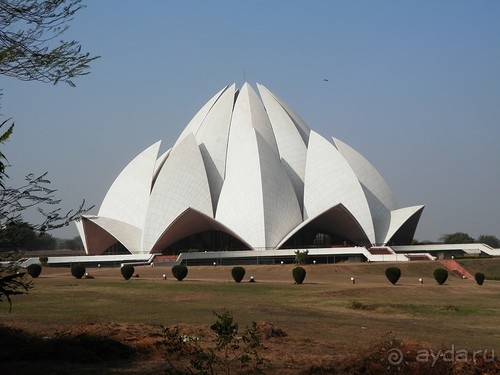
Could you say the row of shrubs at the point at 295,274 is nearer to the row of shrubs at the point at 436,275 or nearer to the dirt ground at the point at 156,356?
the row of shrubs at the point at 436,275

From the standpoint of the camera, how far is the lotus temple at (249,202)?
149 feet

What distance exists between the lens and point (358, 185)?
4859 cm

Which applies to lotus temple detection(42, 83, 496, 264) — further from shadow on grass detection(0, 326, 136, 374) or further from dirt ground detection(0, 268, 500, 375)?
shadow on grass detection(0, 326, 136, 374)

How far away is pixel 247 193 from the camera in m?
46.5

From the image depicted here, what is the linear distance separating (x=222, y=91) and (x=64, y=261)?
2075 cm

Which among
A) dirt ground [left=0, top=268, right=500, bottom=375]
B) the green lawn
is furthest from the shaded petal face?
dirt ground [left=0, top=268, right=500, bottom=375]

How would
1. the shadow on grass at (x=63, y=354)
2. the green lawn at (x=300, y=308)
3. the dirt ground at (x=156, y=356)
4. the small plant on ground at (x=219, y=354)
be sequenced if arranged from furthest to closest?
1. the green lawn at (x=300, y=308)
2. the shadow on grass at (x=63, y=354)
3. the dirt ground at (x=156, y=356)
4. the small plant on ground at (x=219, y=354)

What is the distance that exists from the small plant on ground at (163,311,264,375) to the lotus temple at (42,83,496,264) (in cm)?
3216

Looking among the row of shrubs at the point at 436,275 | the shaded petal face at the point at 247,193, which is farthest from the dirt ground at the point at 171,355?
the shaded petal face at the point at 247,193

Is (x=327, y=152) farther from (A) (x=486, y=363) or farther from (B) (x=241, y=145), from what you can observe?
(A) (x=486, y=363)

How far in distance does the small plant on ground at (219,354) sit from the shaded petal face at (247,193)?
34.8m

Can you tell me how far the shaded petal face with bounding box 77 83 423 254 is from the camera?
46438 millimetres

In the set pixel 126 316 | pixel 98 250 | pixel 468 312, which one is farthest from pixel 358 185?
pixel 126 316

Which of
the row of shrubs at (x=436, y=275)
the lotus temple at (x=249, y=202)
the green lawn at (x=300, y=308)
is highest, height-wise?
the lotus temple at (x=249, y=202)
